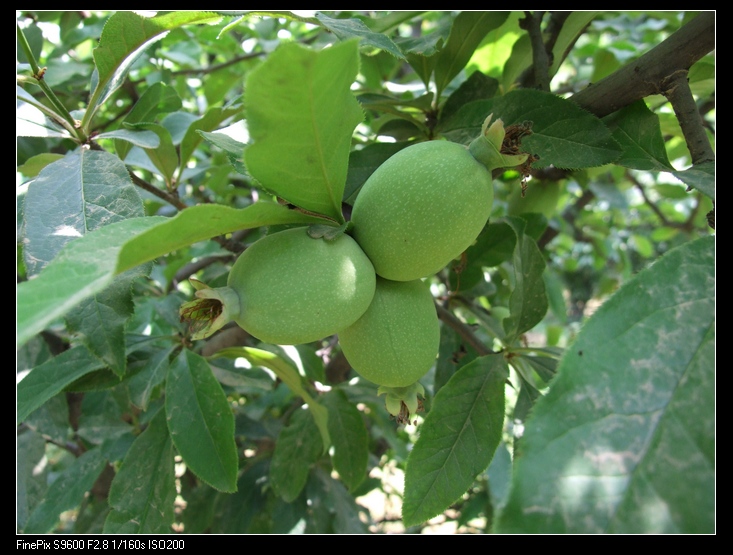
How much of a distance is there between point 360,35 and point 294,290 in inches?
16.6

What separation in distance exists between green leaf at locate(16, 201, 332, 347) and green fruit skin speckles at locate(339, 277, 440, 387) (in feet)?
0.68

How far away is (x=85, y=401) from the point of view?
1500mm

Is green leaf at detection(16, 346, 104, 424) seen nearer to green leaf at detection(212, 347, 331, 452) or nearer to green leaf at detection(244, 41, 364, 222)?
green leaf at detection(212, 347, 331, 452)

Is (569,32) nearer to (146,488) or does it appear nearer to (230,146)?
(230,146)

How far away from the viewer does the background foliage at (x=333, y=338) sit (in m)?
0.50

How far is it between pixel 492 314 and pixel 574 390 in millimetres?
998

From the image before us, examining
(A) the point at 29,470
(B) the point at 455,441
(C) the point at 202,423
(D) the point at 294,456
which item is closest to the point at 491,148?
(B) the point at 455,441

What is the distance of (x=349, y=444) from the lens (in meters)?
1.37

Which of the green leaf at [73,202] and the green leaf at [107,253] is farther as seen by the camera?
the green leaf at [73,202]

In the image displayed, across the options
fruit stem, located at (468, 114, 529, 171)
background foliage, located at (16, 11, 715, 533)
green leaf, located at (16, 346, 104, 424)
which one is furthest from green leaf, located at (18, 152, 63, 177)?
fruit stem, located at (468, 114, 529, 171)

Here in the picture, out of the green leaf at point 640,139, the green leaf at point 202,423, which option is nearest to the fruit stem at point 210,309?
the green leaf at point 202,423

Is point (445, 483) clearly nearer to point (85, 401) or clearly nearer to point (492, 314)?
point (492, 314)

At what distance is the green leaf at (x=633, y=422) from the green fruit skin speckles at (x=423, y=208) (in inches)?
8.5

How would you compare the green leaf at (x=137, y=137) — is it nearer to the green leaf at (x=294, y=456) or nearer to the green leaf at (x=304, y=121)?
the green leaf at (x=304, y=121)
